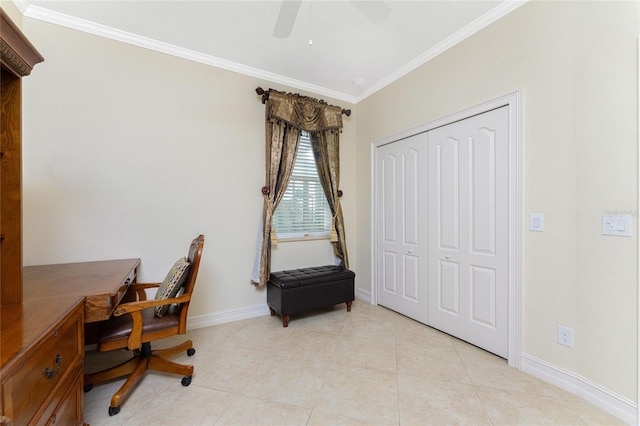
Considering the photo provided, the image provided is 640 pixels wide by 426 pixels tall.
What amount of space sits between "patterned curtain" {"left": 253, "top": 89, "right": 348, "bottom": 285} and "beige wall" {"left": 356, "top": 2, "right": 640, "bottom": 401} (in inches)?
67.2

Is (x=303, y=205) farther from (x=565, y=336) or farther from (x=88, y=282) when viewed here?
(x=565, y=336)

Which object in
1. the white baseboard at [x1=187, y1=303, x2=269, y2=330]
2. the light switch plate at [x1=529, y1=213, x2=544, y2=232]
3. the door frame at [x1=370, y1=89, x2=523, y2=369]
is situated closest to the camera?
the light switch plate at [x1=529, y1=213, x2=544, y2=232]

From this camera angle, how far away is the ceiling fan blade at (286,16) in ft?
5.06

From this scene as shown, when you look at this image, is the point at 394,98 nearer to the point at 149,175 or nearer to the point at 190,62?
the point at 190,62

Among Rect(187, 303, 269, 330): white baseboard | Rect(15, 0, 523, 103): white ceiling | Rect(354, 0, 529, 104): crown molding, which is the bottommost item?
Rect(187, 303, 269, 330): white baseboard

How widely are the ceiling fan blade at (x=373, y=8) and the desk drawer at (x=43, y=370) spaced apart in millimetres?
2222

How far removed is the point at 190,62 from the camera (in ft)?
8.86

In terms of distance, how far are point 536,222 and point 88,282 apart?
3030mm

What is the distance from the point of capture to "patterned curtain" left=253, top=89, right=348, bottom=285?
2.98 metres

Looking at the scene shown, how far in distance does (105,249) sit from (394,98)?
3.31 m

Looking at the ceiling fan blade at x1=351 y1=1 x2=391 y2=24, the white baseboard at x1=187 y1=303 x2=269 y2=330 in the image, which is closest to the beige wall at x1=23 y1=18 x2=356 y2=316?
the white baseboard at x1=187 y1=303 x2=269 y2=330

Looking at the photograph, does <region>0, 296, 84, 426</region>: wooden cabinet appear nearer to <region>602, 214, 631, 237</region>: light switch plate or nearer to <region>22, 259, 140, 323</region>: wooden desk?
<region>22, 259, 140, 323</region>: wooden desk

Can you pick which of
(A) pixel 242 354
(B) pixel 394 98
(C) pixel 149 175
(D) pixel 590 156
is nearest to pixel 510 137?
(D) pixel 590 156

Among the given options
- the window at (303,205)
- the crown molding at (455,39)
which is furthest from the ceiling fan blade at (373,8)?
the window at (303,205)
